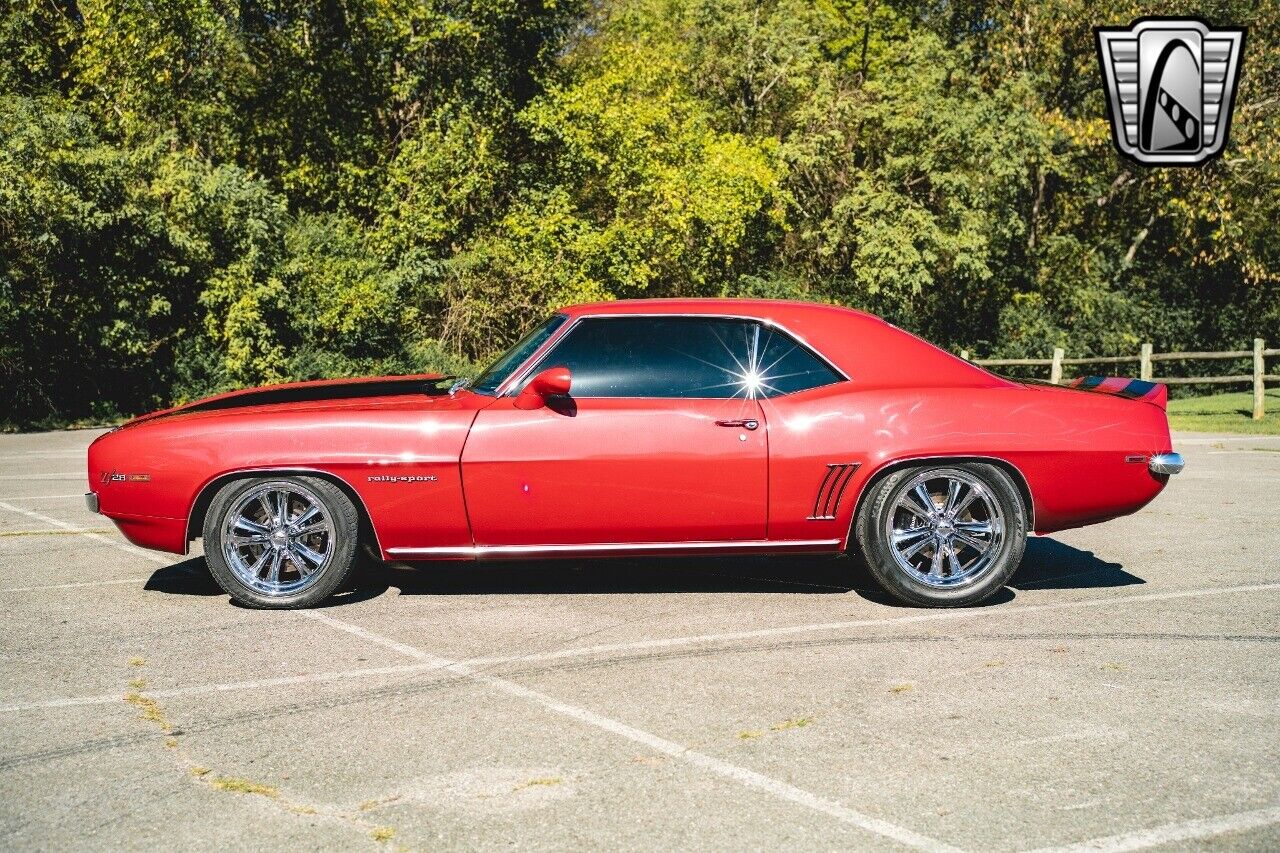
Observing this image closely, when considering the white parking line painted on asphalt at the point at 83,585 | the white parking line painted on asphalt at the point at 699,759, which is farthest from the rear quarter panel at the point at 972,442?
the white parking line painted on asphalt at the point at 83,585

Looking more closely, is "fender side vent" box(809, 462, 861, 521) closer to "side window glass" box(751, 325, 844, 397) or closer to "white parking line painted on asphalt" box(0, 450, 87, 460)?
"side window glass" box(751, 325, 844, 397)

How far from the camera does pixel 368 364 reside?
79.0 ft

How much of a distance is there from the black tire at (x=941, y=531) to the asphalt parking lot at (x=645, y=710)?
0.15 meters

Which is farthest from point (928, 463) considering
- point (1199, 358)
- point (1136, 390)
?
point (1199, 358)

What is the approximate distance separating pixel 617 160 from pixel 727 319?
24.0 metres

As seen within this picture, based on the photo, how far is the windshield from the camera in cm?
647

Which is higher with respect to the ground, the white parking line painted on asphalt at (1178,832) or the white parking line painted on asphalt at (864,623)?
the white parking line painted on asphalt at (864,623)

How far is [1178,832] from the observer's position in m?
3.46

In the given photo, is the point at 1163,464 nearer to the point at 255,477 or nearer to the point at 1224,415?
the point at 255,477

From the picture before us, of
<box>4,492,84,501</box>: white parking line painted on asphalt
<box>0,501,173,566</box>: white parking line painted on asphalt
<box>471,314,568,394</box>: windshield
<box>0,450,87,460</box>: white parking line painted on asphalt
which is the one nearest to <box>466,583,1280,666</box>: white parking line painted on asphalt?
<box>471,314,568,394</box>: windshield

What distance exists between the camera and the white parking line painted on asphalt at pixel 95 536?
7887 millimetres

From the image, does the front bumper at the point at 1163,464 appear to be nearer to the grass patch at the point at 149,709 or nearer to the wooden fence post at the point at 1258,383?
the grass patch at the point at 149,709

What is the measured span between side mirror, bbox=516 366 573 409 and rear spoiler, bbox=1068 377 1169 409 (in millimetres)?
2859

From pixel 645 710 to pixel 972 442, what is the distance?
2.46 m
